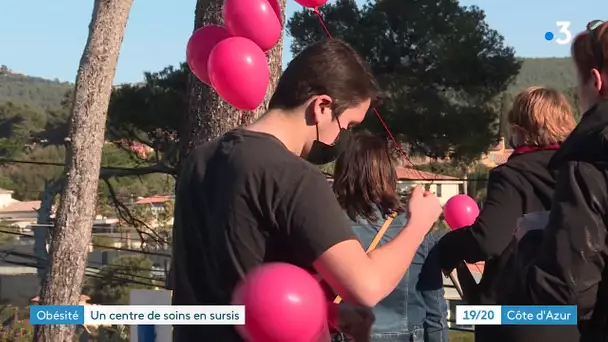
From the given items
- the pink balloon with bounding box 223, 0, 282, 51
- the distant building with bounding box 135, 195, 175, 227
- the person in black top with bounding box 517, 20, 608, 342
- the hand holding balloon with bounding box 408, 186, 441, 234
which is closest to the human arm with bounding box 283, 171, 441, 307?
the hand holding balloon with bounding box 408, 186, 441, 234

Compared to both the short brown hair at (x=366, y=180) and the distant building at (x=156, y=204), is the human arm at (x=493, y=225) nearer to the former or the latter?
the short brown hair at (x=366, y=180)

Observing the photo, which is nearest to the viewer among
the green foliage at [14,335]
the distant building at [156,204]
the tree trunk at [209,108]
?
the tree trunk at [209,108]

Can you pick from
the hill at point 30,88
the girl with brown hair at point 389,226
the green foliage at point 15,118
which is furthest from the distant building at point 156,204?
the hill at point 30,88

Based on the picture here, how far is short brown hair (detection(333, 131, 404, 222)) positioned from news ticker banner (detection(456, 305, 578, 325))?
0.38m

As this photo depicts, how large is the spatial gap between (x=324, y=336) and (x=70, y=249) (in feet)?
15.1

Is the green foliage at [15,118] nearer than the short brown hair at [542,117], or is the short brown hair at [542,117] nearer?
the short brown hair at [542,117]

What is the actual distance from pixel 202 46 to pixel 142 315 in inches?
38.9

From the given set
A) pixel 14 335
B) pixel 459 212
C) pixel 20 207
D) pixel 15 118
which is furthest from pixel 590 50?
pixel 20 207

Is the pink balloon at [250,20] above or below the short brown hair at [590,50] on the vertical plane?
above

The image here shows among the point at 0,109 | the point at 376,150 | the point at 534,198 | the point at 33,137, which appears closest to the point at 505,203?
the point at 534,198

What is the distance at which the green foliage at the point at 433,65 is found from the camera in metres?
10.2

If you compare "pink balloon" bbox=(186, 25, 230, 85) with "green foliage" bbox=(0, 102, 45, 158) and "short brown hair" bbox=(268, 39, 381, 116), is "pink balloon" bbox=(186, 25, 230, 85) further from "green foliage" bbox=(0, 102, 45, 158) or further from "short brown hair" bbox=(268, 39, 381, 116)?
"green foliage" bbox=(0, 102, 45, 158)

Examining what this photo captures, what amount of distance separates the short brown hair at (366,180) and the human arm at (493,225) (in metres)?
0.29

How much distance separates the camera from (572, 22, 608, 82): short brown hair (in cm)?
160
